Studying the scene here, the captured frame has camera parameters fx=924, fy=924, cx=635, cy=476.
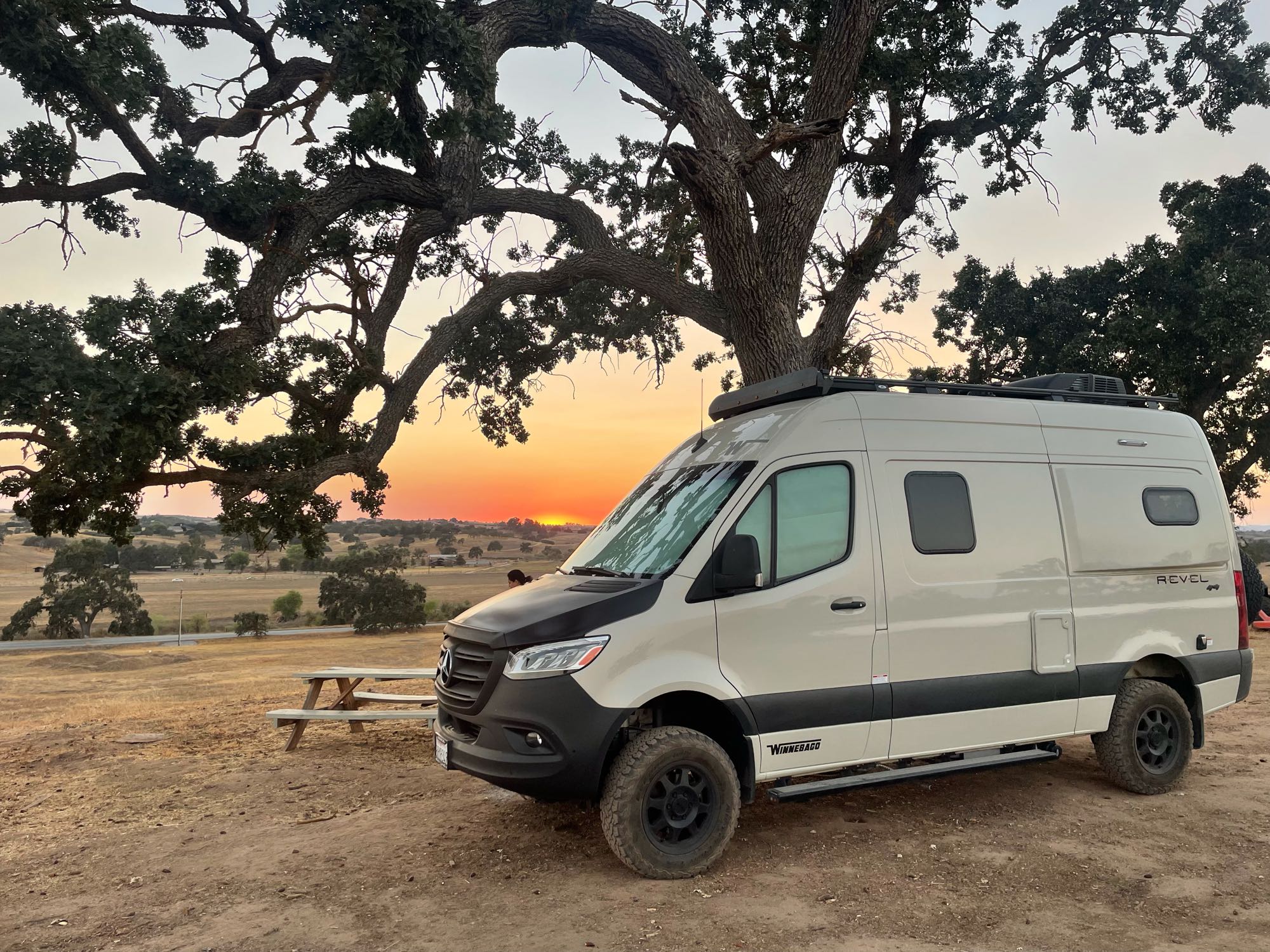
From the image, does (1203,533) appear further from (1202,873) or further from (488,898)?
(488,898)

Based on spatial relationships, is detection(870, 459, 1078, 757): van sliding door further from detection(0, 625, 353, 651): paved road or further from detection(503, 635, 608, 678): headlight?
detection(0, 625, 353, 651): paved road

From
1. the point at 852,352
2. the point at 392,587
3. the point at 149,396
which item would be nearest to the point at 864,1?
the point at 852,352

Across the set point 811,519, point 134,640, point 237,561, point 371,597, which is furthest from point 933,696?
point 237,561

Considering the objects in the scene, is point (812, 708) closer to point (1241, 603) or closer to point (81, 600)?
point (1241, 603)

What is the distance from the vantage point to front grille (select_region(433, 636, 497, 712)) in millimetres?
5406

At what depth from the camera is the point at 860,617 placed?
5828 millimetres

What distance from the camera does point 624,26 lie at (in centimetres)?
1184

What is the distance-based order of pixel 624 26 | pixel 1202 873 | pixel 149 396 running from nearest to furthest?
pixel 1202 873
pixel 149 396
pixel 624 26

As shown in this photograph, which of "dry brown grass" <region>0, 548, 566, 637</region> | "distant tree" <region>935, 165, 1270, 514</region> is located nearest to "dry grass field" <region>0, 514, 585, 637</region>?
"dry brown grass" <region>0, 548, 566, 637</region>

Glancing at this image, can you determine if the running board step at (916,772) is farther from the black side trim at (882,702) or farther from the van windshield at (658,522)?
the van windshield at (658,522)

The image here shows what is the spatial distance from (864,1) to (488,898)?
12146 mm

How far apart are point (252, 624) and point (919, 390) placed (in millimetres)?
39962

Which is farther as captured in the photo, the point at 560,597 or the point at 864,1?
the point at 864,1

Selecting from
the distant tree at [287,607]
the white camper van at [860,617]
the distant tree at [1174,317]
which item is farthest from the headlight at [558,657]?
the distant tree at [287,607]
